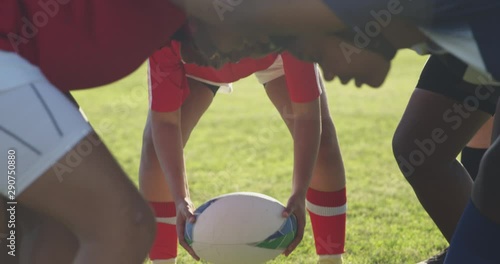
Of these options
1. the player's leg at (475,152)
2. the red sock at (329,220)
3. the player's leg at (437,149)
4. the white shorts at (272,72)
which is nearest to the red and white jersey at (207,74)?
the white shorts at (272,72)

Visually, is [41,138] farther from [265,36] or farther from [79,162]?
[265,36]

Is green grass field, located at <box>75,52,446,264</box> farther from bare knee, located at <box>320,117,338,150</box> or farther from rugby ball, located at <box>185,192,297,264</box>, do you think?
rugby ball, located at <box>185,192,297,264</box>

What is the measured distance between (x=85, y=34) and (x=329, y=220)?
80.6 inches

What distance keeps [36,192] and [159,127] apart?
1569 mm

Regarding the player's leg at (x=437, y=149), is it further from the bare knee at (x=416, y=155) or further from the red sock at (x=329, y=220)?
the red sock at (x=329, y=220)

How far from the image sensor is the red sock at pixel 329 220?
4.28 meters

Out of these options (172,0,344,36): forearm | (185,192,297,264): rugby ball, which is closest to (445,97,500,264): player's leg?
(172,0,344,36): forearm

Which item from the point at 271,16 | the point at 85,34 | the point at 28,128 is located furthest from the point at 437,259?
the point at 28,128

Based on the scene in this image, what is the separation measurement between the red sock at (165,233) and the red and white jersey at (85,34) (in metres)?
1.73

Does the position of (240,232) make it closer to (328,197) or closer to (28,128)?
(328,197)

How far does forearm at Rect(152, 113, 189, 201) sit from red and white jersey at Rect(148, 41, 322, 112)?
0.08 meters

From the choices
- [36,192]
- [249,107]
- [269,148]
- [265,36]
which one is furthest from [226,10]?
[249,107]

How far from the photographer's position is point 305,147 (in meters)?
3.78

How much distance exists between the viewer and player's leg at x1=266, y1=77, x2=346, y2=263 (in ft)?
13.9
